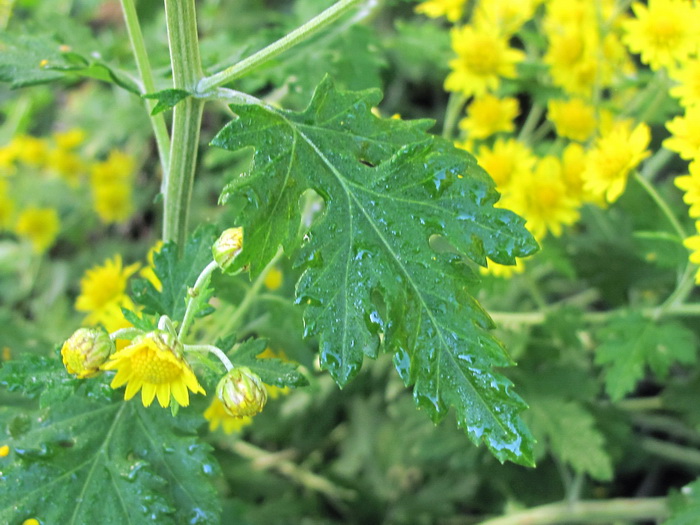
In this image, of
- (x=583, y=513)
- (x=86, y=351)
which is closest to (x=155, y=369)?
(x=86, y=351)

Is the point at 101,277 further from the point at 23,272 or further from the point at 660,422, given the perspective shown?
the point at 660,422

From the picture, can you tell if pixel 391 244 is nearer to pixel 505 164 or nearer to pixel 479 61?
pixel 505 164

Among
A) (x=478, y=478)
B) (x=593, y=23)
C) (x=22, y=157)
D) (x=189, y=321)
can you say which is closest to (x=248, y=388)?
(x=189, y=321)

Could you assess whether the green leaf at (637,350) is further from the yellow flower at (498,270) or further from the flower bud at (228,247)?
the flower bud at (228,247)

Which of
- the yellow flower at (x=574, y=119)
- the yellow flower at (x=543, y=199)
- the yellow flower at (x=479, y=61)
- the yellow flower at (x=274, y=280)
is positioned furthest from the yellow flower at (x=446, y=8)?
the yellow flower at (x=274, y=280)

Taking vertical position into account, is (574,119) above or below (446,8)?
below

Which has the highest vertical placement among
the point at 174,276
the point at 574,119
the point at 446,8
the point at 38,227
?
the point at 38,227
